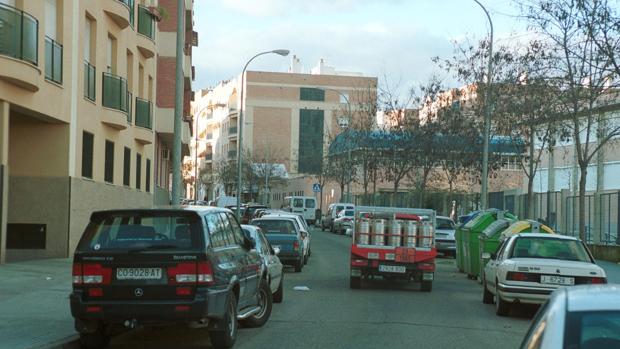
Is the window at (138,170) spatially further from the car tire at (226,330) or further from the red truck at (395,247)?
the car tire at (226,330)

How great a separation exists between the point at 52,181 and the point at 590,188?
38.1 metres

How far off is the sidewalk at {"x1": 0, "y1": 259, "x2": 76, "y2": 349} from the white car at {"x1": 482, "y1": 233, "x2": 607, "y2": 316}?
718cm

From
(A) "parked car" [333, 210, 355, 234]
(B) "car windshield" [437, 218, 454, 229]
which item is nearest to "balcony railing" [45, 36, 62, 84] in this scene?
(B) "car windshield" [437, 218, 454, 229]

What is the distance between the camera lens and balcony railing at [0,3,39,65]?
18.2 m

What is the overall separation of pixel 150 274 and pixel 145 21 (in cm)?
2474

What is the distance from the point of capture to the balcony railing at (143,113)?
32.9m

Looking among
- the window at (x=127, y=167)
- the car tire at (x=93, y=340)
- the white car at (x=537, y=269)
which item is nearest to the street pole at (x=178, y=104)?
the white car at (x=537, y=269)

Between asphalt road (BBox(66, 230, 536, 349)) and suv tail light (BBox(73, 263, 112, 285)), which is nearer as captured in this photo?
suv tail light (BBox(73, 263, 112, 285))

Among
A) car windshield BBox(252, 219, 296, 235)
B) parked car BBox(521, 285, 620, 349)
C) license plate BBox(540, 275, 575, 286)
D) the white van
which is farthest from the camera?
the white van

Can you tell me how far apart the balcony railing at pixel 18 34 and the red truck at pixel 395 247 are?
8.38 meters

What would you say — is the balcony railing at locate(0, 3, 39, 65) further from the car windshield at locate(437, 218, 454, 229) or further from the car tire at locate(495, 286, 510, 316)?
the car windshield at locate(437, 218, 454, 229)

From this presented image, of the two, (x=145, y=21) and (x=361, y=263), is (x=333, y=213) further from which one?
(x=361, y=263)

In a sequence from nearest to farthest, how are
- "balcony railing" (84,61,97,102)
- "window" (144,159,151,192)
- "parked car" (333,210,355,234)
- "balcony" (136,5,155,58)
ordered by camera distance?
"balcony railing" (84,61,97,102) < "balcony" (136,5,155,58) < "window" (144,159,151,192) < "parked car" (333,210,355,234)

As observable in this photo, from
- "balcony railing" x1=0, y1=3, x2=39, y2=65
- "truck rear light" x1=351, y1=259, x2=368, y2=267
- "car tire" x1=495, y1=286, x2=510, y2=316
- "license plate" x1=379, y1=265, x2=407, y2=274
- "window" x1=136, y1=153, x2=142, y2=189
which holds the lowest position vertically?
"car tire" x1=495, y1=286, x2=510, y2=316
